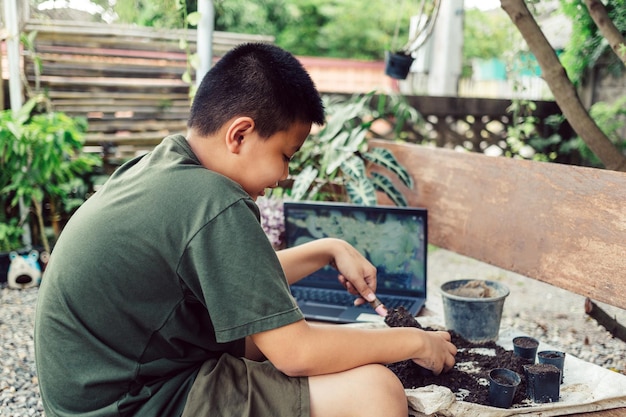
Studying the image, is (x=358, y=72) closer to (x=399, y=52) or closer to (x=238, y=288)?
(x=399, y=52)

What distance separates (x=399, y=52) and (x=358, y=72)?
10483 mm

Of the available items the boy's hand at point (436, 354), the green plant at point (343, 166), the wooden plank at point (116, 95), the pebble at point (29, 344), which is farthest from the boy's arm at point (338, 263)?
the wooden plank at point (116, 95)

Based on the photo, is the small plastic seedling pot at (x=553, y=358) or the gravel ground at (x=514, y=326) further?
the gravel ground at (x=514, y=326)

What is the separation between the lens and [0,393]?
257 cm

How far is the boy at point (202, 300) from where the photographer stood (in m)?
1.28

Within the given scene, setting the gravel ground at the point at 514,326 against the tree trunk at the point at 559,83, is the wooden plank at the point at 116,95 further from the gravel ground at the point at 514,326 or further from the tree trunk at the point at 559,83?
the tree trunk at the point at 559,83

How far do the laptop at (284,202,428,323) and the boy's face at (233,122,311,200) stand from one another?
3.50ft

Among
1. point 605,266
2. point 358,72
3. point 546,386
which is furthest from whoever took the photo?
point 358,72

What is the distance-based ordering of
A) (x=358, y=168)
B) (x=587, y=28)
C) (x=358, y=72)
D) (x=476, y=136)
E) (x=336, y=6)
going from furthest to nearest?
1. (x=336, y=6)
2. (x=358, y=72)
3. (x=476, y=136)
4. (x=587, y=28)
5. (x=358, y=168)

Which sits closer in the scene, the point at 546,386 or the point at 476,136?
the point at 546,386

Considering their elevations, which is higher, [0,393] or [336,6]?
[336,6]

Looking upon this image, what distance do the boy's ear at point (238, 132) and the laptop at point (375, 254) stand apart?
115 centimetres

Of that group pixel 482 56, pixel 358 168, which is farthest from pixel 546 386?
pixel 482 56

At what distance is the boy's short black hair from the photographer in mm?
1473
